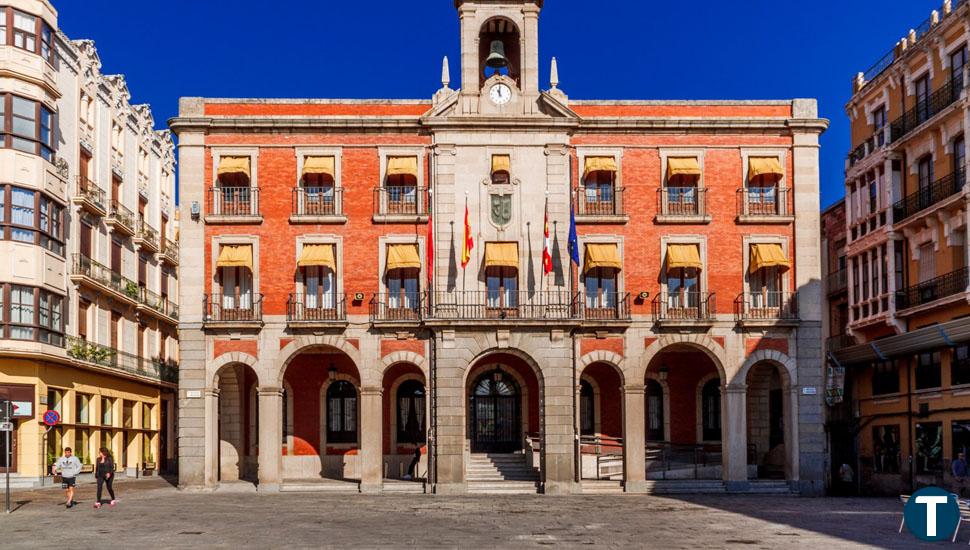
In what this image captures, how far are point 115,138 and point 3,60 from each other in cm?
1335

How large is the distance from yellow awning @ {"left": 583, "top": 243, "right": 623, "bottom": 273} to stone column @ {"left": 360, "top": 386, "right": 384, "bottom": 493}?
341 inches

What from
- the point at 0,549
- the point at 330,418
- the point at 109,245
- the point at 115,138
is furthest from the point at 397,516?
the point at 115,138

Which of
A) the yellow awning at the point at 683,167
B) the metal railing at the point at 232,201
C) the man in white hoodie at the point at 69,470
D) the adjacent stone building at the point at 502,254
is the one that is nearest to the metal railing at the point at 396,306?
the adjacent stone building at the point at 502,254

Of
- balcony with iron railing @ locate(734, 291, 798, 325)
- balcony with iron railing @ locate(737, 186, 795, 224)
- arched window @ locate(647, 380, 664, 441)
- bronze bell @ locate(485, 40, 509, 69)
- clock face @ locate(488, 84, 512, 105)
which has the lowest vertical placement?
arched window @ locate(647, 380, 664, 441)

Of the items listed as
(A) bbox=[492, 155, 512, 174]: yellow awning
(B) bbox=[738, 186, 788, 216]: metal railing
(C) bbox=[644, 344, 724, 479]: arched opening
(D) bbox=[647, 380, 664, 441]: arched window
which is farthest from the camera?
(D) bbox=[647, 380, 664, 441]: arched window

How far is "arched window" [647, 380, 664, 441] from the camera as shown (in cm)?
4772

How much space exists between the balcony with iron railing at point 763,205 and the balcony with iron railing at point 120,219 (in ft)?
93.4

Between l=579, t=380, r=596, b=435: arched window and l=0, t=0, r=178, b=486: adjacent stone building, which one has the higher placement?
l=0, t=0, r=178, b=486: adjacent stone building

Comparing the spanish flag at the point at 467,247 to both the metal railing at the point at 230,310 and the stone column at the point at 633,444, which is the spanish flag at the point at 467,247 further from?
the metal railing at the point at 230,310

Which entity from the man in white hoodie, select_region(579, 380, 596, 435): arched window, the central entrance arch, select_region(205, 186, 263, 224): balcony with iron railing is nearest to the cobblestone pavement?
the man in white hoodie

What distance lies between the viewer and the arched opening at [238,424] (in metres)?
45.3

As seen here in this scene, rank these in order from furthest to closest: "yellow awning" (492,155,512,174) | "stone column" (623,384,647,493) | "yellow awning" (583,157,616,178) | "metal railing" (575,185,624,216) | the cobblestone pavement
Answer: "metal railing" (575,185,624,216) < "yellow awning" (583,157,616,178) < "yellow awning" (492,155,512,174) < "stone column" (623,384,647,493) < the cobblestone pavement

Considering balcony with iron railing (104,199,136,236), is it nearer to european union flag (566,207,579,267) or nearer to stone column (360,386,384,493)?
stone column (360,386,384,493)

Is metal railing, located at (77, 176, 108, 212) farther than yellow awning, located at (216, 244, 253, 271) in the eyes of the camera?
Yes
